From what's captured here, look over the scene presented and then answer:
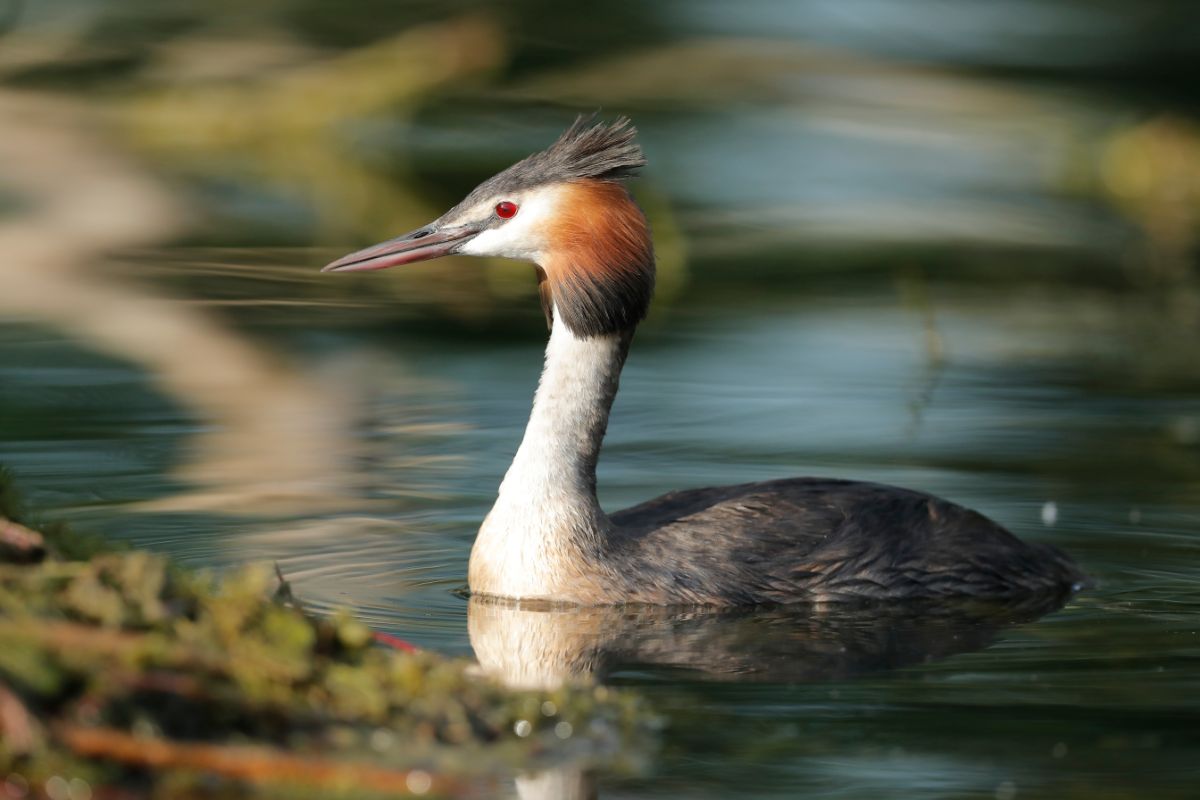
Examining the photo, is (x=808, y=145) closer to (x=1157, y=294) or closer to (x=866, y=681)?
(x=1157, y=294)

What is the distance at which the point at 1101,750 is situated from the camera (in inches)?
210

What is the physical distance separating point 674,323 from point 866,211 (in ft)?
13.6

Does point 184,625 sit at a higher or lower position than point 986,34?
lower

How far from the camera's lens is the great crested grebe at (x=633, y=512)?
24.6ft

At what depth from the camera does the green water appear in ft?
20.5

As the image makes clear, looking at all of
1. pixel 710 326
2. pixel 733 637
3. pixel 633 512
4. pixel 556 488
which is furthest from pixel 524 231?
pixel 710 326

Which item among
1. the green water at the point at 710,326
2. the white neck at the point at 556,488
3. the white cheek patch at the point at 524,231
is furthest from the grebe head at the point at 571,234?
the green water at the point at 710,326

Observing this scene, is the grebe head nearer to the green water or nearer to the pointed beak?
the pointed beak

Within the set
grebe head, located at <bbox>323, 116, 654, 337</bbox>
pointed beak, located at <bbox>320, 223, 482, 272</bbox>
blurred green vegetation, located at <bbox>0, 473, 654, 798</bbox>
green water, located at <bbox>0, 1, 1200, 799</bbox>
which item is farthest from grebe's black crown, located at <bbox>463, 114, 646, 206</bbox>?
blurred green vegetation, located at <bbox>0, 473, 654, 798</bbox>

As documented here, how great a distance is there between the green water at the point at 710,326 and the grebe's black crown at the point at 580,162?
4.61 ft

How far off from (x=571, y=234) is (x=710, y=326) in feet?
15.4

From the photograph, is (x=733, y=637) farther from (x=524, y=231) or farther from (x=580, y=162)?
(x=580, y=162)

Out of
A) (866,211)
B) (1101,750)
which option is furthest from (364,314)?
(1101,750)

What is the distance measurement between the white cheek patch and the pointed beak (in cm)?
4
